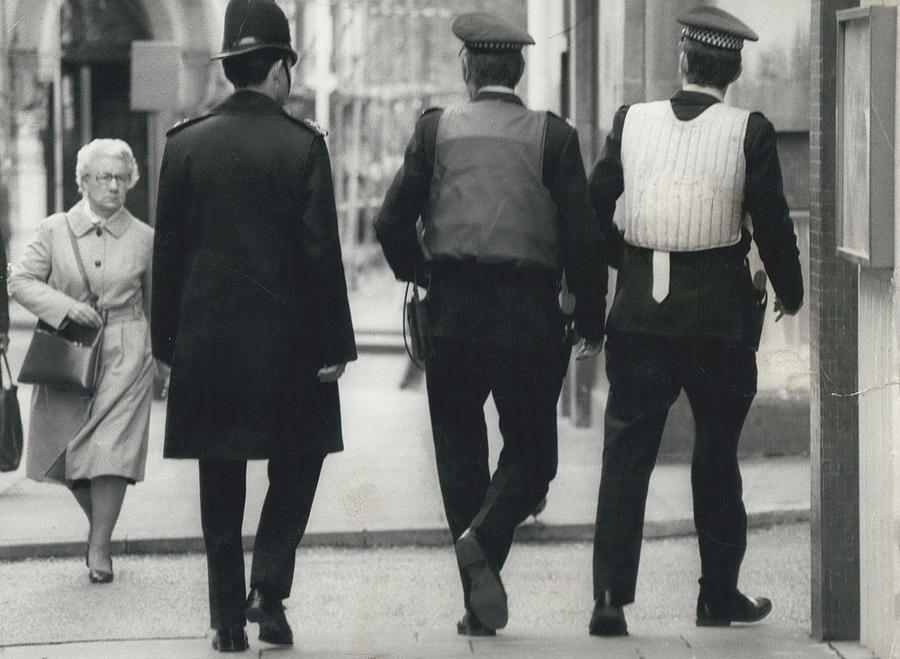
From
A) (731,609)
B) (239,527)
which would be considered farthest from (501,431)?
(731,609)

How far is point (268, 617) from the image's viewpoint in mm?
5465

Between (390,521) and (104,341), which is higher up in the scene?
(104,341)

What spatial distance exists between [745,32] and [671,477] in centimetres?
393

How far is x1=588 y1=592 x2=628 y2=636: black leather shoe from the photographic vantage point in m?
5.61

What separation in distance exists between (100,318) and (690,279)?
2.54 m

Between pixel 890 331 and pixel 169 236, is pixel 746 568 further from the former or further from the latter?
pixel 169 236

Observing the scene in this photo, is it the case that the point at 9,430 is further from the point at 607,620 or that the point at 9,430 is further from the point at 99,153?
the point at 607,620

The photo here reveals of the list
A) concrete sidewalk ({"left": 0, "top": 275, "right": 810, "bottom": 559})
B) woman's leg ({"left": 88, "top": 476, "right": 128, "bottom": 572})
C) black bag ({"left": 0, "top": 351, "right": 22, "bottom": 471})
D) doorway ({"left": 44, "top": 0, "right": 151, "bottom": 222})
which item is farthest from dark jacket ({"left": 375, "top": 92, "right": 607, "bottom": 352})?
doorway ({"left": 44, "top": 0, "right": 151, "bottom": 222})

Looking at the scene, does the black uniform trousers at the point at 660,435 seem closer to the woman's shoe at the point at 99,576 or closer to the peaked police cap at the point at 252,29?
the peaked police cap at the point at 252,29

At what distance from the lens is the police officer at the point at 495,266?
214 inches

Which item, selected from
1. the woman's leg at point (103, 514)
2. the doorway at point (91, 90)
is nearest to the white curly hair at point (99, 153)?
the woman's leg at point (103, 514)

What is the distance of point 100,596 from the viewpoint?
6840 mm

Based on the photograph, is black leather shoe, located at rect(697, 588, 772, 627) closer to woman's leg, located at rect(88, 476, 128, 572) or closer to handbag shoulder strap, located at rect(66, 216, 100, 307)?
woman's leg, located at rect(88, 476, 128, 572)

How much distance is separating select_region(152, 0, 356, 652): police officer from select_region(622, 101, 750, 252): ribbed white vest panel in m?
0.90
